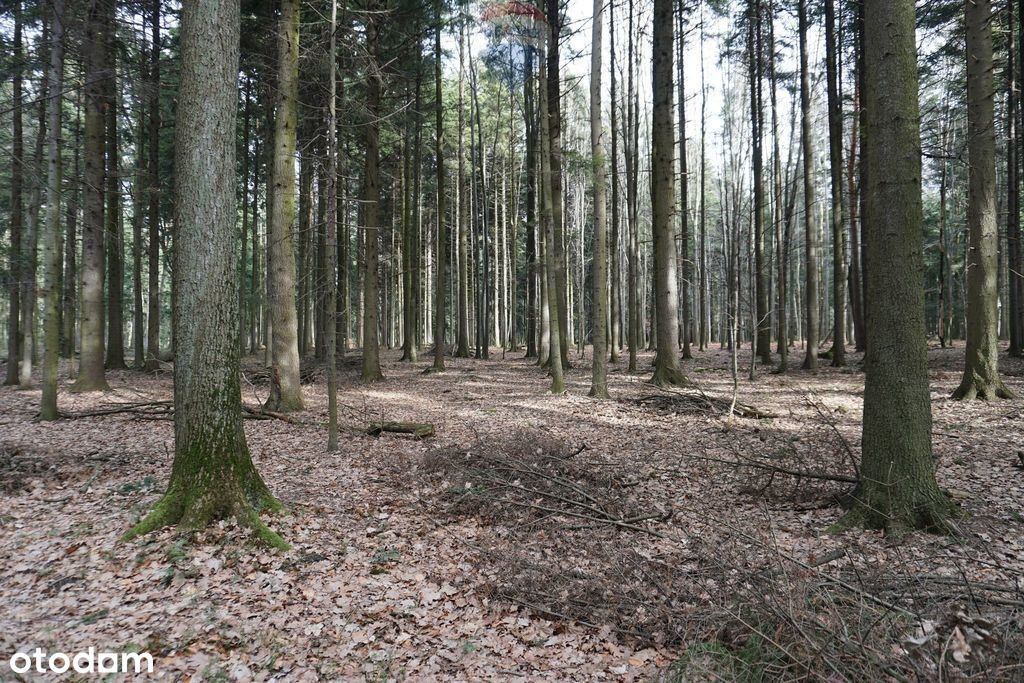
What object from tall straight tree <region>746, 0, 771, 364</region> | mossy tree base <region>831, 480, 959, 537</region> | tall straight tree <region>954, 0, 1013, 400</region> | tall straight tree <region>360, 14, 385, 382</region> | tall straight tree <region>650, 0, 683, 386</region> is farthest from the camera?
tall straight tree <region>746, 0, 771, 364</region>

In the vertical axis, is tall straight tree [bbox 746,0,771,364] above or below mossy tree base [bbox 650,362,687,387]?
above

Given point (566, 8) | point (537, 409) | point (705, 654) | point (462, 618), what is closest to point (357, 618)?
point (462, 618)

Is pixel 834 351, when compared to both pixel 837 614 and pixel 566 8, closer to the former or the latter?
pixel 566 8

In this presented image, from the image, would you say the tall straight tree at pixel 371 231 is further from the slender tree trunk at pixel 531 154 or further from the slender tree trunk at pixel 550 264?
the slender tree trunk at pixel 531 154

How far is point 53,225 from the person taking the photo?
927cm

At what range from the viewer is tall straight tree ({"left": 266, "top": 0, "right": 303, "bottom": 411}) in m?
9.96

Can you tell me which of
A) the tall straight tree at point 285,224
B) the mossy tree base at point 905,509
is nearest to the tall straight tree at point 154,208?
the tall straight tree at point 285,224

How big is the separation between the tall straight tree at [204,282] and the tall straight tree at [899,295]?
5602 mm

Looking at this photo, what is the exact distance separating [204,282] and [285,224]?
6136 millimetres

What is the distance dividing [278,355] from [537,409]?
18.4 ft

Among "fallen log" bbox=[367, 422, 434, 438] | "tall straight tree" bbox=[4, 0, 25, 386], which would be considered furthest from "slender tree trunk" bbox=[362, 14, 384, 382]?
"tall straight tree" bbox=[4, 0, 25, 386]

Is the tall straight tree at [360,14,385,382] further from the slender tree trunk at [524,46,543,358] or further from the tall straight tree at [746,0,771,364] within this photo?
the tall straight tree at [746,0,771,364]

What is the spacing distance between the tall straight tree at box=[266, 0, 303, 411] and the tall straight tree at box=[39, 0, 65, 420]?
3445 mm

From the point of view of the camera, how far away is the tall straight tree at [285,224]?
392 inches
